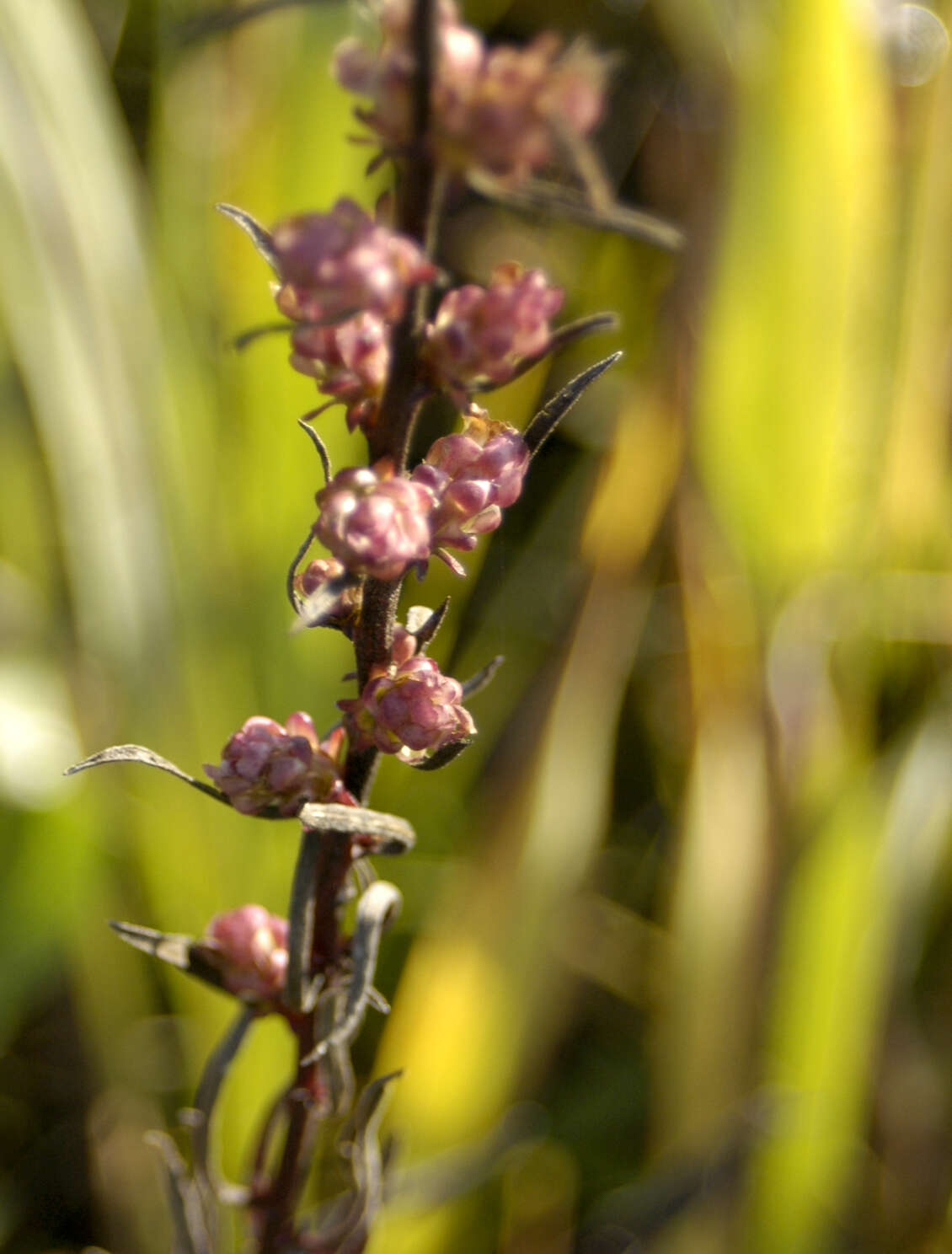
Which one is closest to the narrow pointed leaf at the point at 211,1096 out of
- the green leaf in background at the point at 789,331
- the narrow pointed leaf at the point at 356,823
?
the narrow pointed leaf at the point at 356,823

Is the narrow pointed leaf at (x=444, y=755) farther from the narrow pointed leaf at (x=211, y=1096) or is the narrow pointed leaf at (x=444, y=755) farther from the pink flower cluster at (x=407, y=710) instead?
the narrow pointed leaf at (x=211, y=1096)

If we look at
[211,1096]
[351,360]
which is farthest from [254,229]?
[211,1096]

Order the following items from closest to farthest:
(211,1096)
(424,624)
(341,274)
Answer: (341,274)
(424,624)
(211,1096)

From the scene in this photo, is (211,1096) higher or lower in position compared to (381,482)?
lower

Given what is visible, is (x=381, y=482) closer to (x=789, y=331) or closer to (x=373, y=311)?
(x=373, y=311)

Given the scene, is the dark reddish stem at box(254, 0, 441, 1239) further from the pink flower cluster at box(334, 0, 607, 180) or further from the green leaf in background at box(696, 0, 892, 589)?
the green leaf in background at box(696, 0, 892, 589)

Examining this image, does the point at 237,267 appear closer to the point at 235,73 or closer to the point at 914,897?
the point at 235,73
